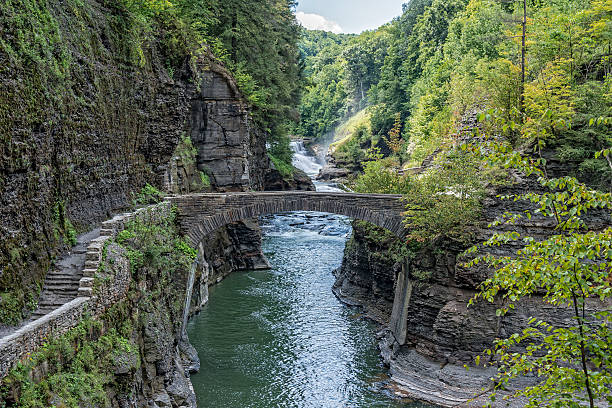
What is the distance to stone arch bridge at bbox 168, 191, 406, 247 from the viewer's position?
18375mm

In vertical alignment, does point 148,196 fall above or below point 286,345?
above

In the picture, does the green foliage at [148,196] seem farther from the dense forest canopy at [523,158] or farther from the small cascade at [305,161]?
the small cascade at [305,161]

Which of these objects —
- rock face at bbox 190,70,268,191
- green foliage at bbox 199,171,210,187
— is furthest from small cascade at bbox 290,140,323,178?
green foliage at bbox 199,171,210,187

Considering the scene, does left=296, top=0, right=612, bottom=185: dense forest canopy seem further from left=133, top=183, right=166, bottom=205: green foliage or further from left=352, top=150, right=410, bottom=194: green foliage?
left=133, top=183, right=166, bottom=205: green foliage

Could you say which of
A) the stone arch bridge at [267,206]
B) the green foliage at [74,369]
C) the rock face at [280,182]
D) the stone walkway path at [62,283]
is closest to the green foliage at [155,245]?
the stone arch bridge at [267,206]

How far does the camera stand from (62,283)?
11.3m

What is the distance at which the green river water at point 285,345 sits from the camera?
15.7m

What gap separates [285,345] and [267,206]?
5.69 meters

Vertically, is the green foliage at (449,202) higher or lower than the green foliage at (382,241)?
higher

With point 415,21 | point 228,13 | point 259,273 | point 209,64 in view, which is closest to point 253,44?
point 228,13

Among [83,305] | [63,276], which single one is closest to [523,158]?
[83,305]

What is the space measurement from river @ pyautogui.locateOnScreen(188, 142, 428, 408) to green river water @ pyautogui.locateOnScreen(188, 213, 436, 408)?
32 millimetres

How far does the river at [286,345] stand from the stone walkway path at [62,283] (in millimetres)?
5964

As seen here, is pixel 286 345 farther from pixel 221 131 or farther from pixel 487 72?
pixel 487 72
